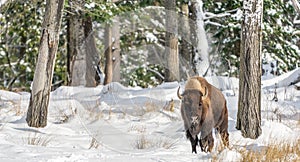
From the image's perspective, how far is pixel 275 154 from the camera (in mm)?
5832

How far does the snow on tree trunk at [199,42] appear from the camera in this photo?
15.8 meters

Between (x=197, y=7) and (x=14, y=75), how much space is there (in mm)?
9859

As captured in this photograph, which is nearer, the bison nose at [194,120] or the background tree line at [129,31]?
the bison nose at [194,120]

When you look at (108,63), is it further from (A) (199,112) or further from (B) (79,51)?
(A) (199,112)

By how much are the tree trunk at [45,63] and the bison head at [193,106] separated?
253cm

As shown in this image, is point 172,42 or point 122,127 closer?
point 122,127

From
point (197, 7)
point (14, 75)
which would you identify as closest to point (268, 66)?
point (197, 7)

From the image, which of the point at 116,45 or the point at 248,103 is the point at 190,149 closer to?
the point at 248,103

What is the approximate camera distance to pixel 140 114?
11.0m

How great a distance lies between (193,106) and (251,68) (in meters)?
1.46

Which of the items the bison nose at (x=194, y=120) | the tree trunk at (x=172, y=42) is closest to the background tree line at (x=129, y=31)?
the tree trunk at (x=172, y=42)

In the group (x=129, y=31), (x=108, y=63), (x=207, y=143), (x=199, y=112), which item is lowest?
(x=207, y=143)

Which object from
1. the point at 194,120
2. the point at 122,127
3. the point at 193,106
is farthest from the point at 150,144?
the point at 122,127

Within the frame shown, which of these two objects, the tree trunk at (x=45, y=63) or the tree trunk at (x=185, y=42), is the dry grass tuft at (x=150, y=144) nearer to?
the tree trunk at (x=45, y=63)
